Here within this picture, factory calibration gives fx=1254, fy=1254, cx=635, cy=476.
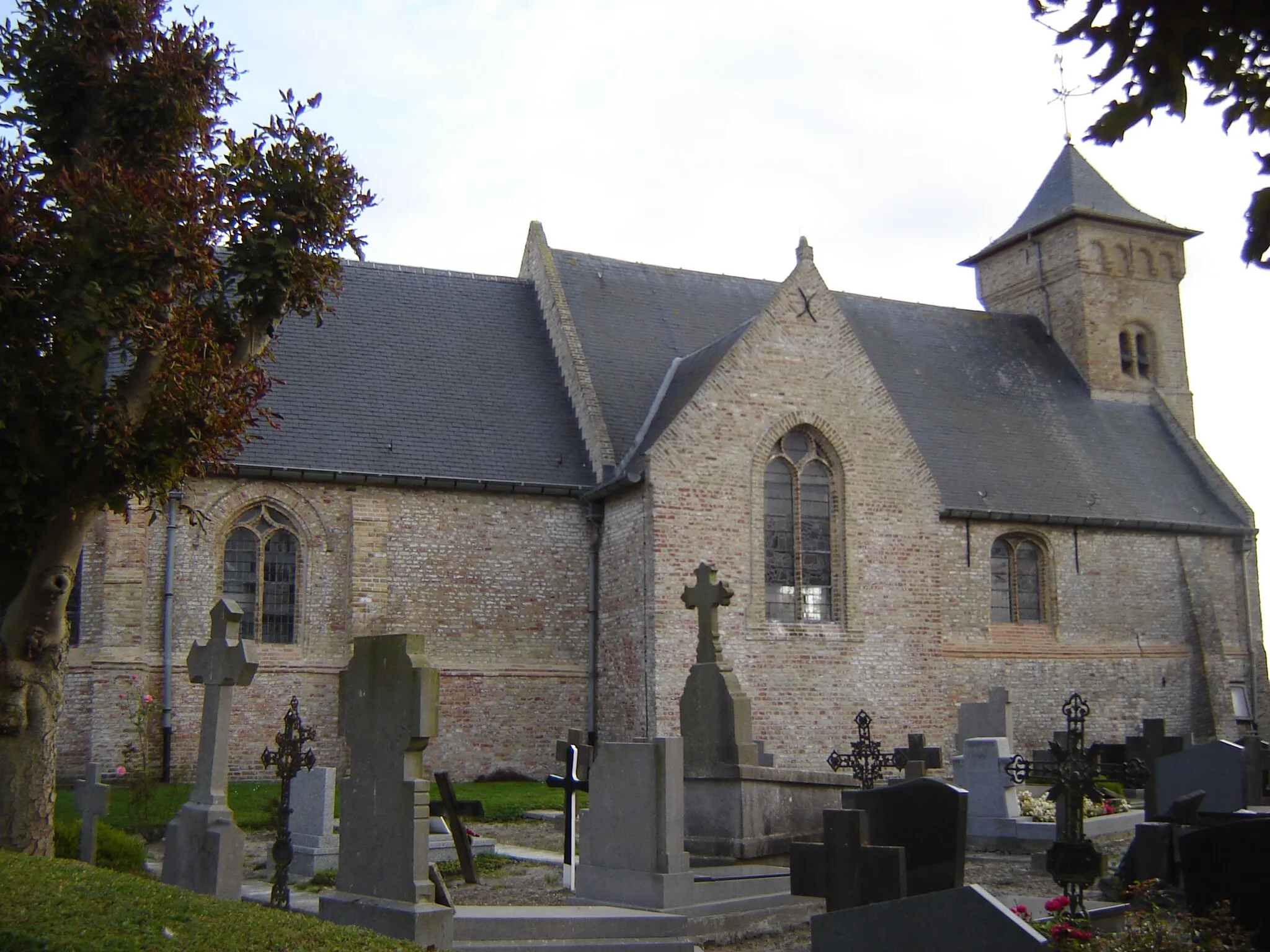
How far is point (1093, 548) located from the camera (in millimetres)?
25031

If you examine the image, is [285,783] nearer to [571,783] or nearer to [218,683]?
[218,683]

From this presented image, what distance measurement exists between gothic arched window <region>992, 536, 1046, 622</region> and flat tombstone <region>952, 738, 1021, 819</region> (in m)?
10.2

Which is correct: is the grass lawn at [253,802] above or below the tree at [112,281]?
below

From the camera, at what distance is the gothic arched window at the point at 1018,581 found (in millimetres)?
24250

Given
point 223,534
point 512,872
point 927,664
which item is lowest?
point 512,872

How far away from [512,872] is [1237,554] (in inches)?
818

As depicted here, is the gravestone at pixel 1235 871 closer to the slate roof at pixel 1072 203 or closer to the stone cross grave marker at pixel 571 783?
the stone cross grave marker at pixel 571 783

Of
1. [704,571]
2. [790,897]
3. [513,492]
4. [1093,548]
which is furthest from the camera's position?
[1093,548]

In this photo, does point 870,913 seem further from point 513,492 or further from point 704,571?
point 513,492

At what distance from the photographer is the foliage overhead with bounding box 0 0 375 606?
9.87 meters

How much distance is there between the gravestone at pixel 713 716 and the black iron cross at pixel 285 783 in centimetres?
356

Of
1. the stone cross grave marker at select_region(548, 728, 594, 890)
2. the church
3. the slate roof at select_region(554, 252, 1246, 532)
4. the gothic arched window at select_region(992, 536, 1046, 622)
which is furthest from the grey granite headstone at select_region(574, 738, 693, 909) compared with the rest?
the gothic arched window at select_region(992, 536, 1046, 622)

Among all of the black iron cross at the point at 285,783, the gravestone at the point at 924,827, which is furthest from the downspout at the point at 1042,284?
the gravestone at the point at 924,827

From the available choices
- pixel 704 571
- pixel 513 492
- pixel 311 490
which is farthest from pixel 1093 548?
pixel 311 490
